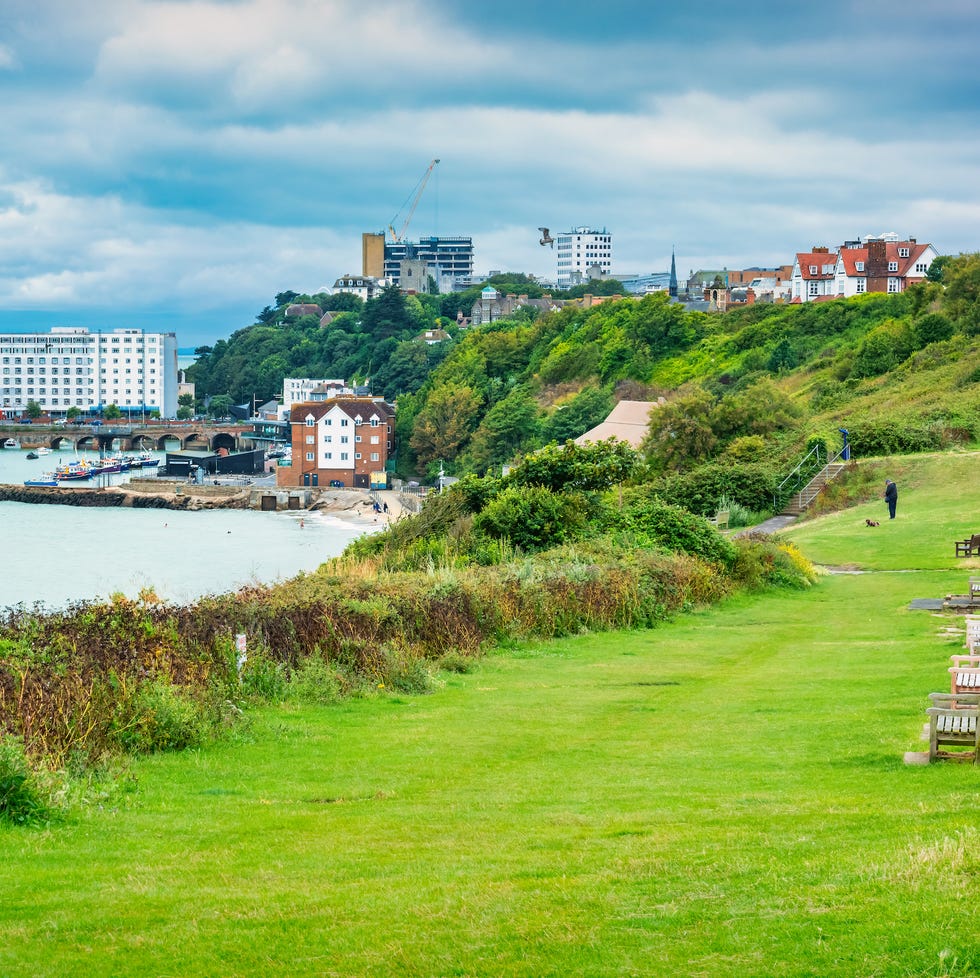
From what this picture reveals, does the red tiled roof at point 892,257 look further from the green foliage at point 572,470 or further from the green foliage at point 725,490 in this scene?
the green foliage at point 572,470

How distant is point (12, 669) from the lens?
11.1 meters

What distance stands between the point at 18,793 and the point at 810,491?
32.4 m

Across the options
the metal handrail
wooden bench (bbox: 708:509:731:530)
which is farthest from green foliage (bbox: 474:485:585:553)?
the metal handrail

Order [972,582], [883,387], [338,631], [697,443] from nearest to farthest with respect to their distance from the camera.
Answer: [338,631]
[972,582]
[697,443]
[883,387]

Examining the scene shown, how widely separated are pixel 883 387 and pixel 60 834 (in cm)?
5304

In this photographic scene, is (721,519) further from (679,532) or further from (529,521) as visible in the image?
(529,521)

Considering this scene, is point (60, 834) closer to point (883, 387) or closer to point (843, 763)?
point (843, 763)

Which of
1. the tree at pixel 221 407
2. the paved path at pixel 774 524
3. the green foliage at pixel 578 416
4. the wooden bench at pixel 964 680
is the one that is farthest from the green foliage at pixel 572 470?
the tree at pixel 221 407

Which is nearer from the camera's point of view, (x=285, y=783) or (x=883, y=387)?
(x=285, y=783)

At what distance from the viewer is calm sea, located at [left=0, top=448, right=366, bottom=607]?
60.1 m

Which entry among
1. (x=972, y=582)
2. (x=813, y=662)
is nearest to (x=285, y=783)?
(x=813, y=662)

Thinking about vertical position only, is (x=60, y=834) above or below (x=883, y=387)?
below

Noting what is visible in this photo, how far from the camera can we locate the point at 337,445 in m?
121

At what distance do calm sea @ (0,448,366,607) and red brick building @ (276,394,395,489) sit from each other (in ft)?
41.1
